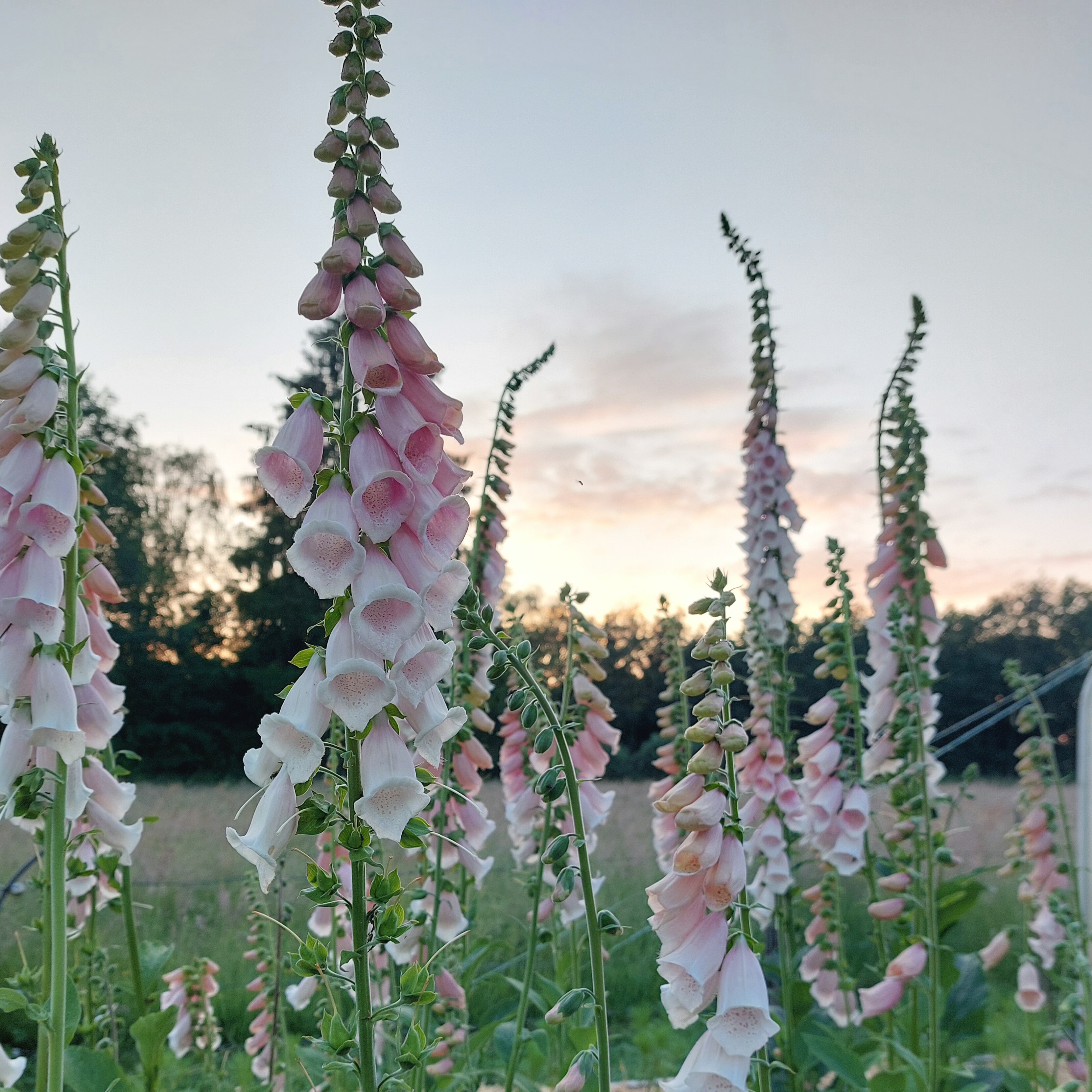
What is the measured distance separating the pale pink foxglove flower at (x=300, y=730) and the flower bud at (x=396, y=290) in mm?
508

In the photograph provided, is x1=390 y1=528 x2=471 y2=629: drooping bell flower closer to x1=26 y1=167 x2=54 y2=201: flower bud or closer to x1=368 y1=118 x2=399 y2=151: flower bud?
x1=368 y1=118 x2=399 y2=151: flower bud

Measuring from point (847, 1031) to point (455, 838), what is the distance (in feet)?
5.05

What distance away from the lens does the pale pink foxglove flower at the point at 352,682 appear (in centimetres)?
108

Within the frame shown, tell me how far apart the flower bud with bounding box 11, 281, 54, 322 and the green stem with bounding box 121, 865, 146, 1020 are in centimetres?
130

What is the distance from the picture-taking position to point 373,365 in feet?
3.92

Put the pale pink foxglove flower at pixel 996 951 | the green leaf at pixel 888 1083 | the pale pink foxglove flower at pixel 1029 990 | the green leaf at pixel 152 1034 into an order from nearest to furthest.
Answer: the green leaf at pixel 152 1034 → the green leaf at pixel 888 1083 → the pale pink foxglove flower at pixel 1029 990 → the pale pink foxglove flower at pixel 996 951

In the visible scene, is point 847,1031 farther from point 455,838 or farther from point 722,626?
point 722,626

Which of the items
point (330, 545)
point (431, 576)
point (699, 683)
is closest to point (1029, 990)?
point (699, 683)

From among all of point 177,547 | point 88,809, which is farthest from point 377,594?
point 177,547

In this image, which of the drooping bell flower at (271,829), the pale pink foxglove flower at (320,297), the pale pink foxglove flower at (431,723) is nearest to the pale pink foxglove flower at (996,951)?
the pale pink foxglove flower at (431,723)

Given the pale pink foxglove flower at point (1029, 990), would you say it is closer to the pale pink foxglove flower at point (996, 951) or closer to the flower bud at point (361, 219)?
the pale pink foxglove flower at point (996, 951)

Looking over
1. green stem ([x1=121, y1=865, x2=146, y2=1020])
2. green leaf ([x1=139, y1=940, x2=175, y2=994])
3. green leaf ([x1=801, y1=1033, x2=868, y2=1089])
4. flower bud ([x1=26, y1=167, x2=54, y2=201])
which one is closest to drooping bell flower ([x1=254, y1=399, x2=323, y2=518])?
flower bud ([x1=26, y1=167, x2=54, y2=201])

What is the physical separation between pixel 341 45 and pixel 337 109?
10 cm

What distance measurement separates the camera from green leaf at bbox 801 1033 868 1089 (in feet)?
8.05
